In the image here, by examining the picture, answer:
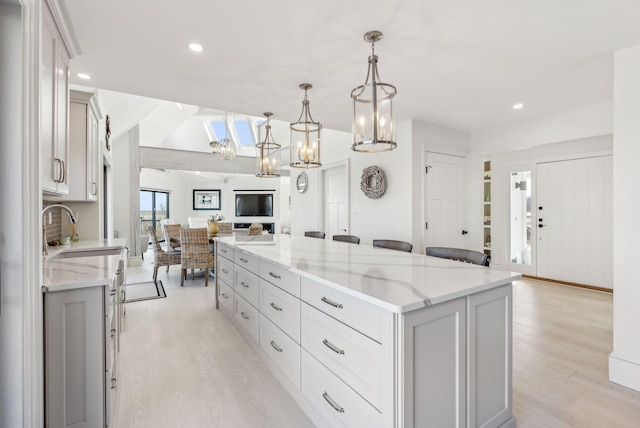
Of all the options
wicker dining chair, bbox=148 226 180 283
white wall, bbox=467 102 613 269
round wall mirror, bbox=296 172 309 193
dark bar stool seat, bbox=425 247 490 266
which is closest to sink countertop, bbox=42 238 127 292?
dark bar stool seat, bbox=425 247 490 266

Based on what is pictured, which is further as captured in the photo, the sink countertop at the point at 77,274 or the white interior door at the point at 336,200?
the white interior door at the point at 336,200

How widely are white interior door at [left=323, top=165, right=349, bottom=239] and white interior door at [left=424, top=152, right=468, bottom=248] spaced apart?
4.67 ft

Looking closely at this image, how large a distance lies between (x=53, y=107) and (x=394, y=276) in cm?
216

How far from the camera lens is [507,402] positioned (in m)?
1.60

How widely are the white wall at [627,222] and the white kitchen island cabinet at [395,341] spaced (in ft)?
3.79

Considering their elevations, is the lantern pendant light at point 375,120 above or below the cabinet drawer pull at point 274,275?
above

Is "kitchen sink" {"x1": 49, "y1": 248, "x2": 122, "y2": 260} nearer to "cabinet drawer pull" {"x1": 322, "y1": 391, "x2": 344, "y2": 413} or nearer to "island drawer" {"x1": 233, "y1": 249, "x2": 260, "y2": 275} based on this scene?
"island drawer" {"x1": 233, "y1": 249, "x2": 260, "y2": 275}

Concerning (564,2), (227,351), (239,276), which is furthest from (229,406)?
(564,2)

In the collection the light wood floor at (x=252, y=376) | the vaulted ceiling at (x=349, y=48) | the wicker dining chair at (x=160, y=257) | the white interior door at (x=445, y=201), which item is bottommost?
the light wood floor at (x=252, y=376)

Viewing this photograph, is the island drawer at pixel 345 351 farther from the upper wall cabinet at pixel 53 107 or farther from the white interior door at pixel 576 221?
the white interior door at pixel 576 221

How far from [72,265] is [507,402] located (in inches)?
103

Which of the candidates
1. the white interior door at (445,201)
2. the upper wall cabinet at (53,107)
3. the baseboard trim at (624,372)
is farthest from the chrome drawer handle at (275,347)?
the white interior door at (445,201)

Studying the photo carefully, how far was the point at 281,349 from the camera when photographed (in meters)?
2.04

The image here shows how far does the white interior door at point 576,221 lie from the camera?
4.28 m
